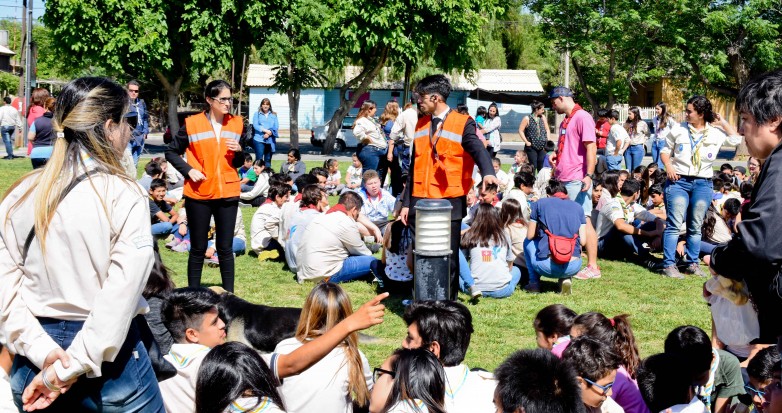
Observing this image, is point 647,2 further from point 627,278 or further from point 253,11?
point 627,278

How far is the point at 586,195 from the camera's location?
8.80m

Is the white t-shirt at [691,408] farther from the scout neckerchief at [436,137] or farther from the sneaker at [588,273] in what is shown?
the sneaker at [588,273]

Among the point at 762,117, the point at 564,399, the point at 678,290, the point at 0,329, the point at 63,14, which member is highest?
the point at 63,14

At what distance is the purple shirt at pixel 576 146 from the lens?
847 cm

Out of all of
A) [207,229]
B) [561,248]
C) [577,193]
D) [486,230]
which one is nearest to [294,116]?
[577,193]

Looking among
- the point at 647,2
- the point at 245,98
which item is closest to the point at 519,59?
the point at 245,98

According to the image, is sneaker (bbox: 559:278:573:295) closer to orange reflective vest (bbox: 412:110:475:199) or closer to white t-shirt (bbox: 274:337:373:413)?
orange reflective vest (bbox: 412:110:475:199)

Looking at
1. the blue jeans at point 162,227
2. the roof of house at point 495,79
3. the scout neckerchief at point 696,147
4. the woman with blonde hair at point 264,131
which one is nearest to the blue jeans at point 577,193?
the scout neckerchief at point 696,147

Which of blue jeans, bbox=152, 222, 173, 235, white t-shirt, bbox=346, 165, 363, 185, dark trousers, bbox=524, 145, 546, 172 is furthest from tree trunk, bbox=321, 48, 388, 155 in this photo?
blue jeans, bbox=152, 222, 173, 235

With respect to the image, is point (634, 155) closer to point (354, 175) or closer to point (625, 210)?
point (354, 175)

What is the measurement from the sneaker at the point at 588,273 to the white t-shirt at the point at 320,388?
16.6 ft

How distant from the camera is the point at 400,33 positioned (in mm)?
25844

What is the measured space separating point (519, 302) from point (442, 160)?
163 centimetres

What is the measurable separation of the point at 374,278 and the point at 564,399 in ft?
16.8
